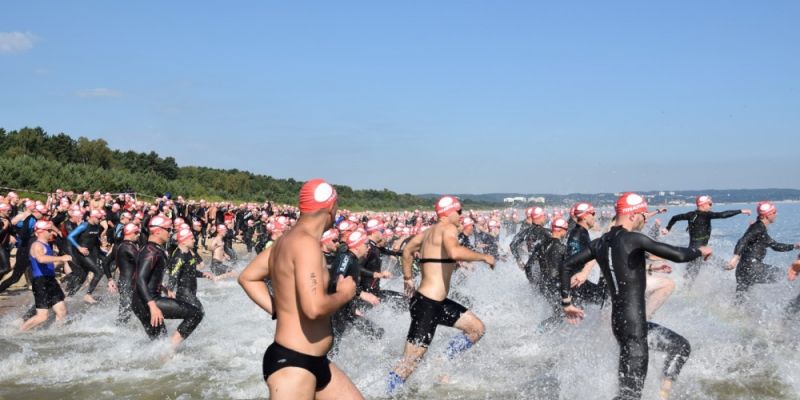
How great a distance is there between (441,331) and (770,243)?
188 inches

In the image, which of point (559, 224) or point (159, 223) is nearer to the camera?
point (159, 223)

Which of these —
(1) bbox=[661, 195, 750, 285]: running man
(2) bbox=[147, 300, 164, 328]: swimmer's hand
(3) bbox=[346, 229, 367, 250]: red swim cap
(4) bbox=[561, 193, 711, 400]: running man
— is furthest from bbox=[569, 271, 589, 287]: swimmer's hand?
(1) bbox=[661, 195, 750, 285]: running man

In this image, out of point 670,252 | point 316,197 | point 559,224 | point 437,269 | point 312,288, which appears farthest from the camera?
point 559,224

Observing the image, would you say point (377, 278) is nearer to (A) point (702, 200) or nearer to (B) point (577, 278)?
(B) point (577, 278)

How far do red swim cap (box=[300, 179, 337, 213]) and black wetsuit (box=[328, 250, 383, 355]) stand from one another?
10.5 feet

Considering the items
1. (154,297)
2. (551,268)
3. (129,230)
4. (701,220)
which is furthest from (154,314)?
(701,220)

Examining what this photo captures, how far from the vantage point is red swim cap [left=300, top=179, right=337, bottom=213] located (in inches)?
140

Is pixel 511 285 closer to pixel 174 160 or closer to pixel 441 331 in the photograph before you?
pixel 441 331

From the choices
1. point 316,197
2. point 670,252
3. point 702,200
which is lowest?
point 670,252

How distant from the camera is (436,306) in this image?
625 cm

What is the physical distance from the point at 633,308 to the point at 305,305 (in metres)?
2.85

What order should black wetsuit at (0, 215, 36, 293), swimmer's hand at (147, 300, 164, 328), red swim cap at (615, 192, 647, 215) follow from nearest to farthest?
red swim cap at (615, 192, 647, 215) → swimmer's hand at (147, 300, 164, 328) → black wetsuit at (0, 215, 36, 293)

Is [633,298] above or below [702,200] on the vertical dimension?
below

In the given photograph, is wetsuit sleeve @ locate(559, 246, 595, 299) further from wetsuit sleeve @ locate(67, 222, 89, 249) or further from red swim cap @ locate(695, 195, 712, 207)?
wetsuit sleeve @ locate(67, 222, 89, 249)
